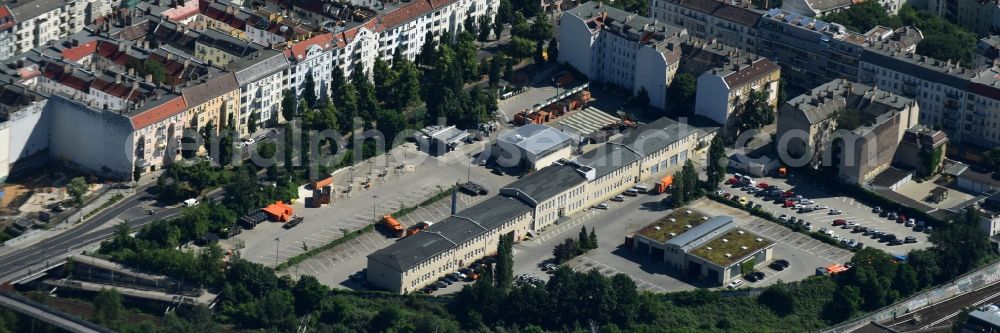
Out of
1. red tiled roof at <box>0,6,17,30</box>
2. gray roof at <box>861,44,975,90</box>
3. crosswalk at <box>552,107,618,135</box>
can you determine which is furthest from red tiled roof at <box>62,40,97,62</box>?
gray roof at <box>861,44,975,90</box>

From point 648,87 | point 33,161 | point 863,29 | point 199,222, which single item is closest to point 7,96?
point 33,161

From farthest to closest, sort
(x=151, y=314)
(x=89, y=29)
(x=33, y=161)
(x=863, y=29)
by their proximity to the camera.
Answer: (x=863, y=29) < (x=89, y=29) < (x=33, y=161) < (x=151, y=314)

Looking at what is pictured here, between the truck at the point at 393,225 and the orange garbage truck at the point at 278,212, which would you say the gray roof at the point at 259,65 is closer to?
the orange garbage truck at the point at 278,212

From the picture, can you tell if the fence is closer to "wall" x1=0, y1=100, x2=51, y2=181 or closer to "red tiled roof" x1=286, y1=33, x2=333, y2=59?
"red tiled roof" x1=286, y1=33, x2=333, y2=59

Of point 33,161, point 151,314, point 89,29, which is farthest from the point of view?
point 89,29

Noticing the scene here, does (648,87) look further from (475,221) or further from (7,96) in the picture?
(7,96)

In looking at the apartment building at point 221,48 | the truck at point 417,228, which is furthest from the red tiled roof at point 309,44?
the truck at point 417,228

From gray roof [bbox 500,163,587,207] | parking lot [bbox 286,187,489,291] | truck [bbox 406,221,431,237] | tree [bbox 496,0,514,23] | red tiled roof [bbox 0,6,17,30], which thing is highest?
red tiled roof [bbox 0,6,17,30]
